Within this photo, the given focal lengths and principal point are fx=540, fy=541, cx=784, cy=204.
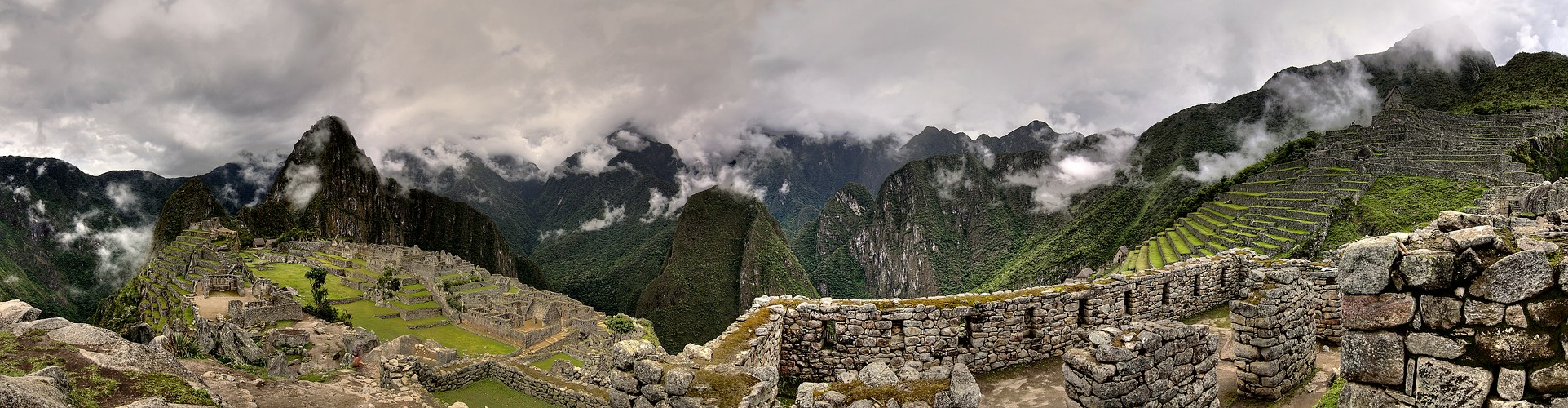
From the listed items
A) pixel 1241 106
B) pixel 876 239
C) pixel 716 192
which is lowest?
pixel 876 239

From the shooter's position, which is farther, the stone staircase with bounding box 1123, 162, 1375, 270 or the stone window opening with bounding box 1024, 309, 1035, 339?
the stone staircase with bounding box 1123, 162, 1375, 270

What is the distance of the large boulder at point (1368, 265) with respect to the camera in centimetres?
315

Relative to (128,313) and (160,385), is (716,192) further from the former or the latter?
(160,385)

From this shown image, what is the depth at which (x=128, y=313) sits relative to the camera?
33469 mm

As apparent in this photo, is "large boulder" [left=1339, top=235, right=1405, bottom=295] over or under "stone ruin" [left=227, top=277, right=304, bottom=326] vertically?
over

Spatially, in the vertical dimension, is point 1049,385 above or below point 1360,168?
below

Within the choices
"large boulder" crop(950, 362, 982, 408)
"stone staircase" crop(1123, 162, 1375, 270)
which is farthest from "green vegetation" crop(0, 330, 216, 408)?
"stone staircase" crop(1123, 162, 1375, 270)

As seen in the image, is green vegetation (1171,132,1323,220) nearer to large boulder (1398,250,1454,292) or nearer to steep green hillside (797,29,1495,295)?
steep green hillside (797,29,1495,295)

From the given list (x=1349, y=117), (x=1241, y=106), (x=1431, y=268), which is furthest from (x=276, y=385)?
(x=1241, y=106)

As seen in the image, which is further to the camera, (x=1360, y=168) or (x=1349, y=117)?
(x=1349, y=117)

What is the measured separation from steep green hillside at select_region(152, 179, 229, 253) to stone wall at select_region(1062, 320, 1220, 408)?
5112 inches

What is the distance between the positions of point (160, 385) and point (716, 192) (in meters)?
156

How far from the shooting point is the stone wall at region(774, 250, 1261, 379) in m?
7.40

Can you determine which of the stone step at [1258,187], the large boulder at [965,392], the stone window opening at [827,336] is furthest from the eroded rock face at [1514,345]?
the stone step at [1258,187]
